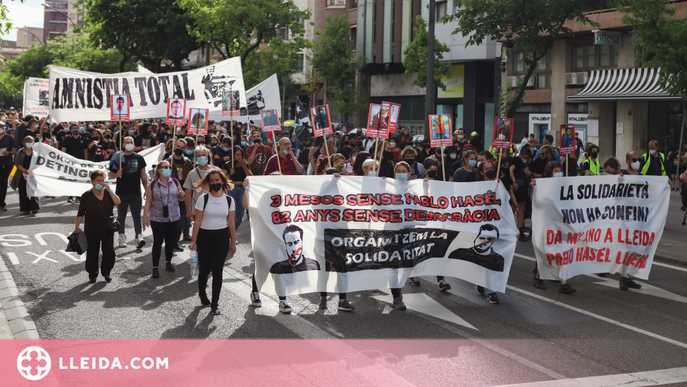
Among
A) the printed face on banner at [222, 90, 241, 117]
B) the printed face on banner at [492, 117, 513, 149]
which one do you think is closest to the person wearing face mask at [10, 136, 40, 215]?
the printed face on banner at [222, 90, 241, 117]

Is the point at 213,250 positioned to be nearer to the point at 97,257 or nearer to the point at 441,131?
the point at 97,257

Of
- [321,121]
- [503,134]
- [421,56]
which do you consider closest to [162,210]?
[321,121]

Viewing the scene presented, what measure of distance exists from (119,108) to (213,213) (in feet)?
23.4

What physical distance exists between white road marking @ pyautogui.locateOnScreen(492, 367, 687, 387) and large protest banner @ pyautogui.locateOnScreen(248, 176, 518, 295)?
2.56 metres

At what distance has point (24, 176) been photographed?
15727 millimetres

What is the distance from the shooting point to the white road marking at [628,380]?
5.98m

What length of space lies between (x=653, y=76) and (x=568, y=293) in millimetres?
20675

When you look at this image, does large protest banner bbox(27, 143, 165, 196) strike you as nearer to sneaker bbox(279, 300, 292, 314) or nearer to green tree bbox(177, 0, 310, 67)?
sneaker bbox(279, 300, 292, 314)

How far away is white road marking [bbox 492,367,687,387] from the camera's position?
19.6 feet

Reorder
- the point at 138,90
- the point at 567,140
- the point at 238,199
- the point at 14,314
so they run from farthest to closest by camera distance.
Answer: the point at 138,90 → the point at 567,140 → the point at 238,199 → the point at 14,314

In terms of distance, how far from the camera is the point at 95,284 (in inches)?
373

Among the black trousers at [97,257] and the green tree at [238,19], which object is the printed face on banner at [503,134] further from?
the green tree at [238,19]

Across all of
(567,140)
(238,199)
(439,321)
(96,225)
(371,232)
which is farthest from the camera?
(567,140)

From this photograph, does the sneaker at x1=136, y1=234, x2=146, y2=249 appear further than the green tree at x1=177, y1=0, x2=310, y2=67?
No
